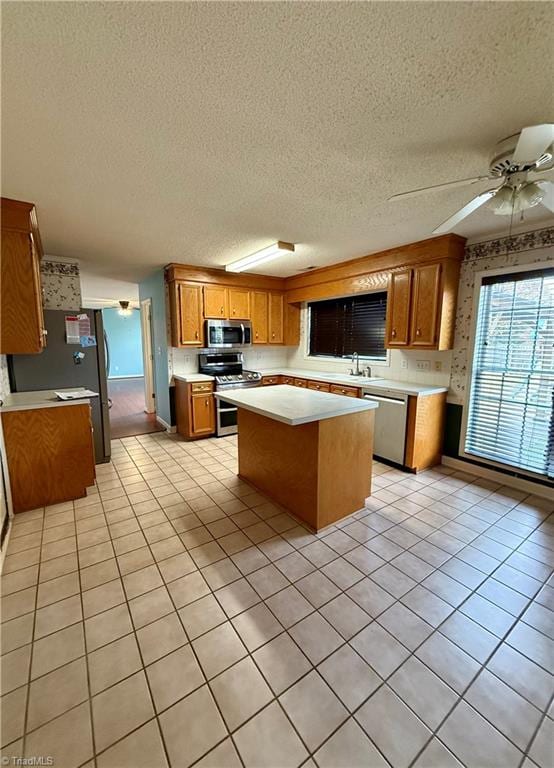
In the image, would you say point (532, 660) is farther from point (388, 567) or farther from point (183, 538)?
point (183, 538)

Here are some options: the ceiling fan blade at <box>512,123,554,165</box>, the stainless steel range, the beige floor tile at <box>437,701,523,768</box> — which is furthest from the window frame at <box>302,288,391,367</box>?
the beige floor tile at <box>437,701,523,768</box>

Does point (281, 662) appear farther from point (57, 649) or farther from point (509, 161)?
point (509, 161)

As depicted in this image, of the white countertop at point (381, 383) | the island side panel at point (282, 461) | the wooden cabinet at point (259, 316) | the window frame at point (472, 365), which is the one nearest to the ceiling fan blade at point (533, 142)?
the island side panel at point (282, 461)

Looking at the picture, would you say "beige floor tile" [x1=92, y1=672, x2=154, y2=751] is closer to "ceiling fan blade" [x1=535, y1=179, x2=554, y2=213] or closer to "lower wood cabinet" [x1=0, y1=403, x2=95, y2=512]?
"lower wood cabinet" [x1=0, y1=403, x2=95, y2=512]

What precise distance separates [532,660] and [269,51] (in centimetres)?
276

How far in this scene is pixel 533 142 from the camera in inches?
49.9

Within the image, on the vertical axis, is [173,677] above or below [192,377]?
below

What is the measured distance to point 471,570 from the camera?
6.61ft

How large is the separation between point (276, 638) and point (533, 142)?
245 cm

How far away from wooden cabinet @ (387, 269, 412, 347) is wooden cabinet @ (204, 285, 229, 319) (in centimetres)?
239

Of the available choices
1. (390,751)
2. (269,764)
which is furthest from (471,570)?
(269,764)

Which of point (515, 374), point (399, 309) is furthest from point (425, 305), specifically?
point (515, 374)

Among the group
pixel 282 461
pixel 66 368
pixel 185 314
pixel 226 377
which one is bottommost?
pixel 282 461

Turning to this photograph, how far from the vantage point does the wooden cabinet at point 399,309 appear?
11.6 ft
